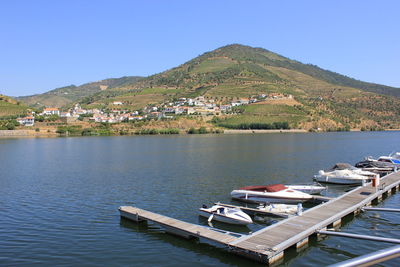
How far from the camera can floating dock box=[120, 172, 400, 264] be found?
55.4ft

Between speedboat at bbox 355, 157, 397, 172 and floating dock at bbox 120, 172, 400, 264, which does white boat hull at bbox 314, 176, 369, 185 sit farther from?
floating dock at bbox 120, 172, 400, 264

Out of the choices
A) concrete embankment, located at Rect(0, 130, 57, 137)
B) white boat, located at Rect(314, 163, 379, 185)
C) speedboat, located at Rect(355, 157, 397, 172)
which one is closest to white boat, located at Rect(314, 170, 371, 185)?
white boat, located at Rect(314, 163, 379, 185)

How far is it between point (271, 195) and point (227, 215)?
6.94 meters

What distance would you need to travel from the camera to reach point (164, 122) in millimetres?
176000

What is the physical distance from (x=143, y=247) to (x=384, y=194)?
2380 cm

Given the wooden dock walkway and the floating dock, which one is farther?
the wooden dock walkway

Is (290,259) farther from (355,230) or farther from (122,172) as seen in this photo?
(122,172)

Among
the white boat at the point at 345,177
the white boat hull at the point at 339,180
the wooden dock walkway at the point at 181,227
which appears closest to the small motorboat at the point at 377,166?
the white boat at the point at 345,177

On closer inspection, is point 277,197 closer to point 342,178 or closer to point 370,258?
point 342,178

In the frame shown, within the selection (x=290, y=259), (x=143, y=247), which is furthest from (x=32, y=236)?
(x=290, y=259)

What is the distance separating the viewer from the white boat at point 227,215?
904 inches

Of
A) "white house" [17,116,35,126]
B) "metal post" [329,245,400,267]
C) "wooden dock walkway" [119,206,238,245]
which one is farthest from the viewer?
"white house" [17,116,35,126]

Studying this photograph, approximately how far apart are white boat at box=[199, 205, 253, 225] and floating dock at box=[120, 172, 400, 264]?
1910mm

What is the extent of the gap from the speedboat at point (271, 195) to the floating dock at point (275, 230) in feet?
10.0
